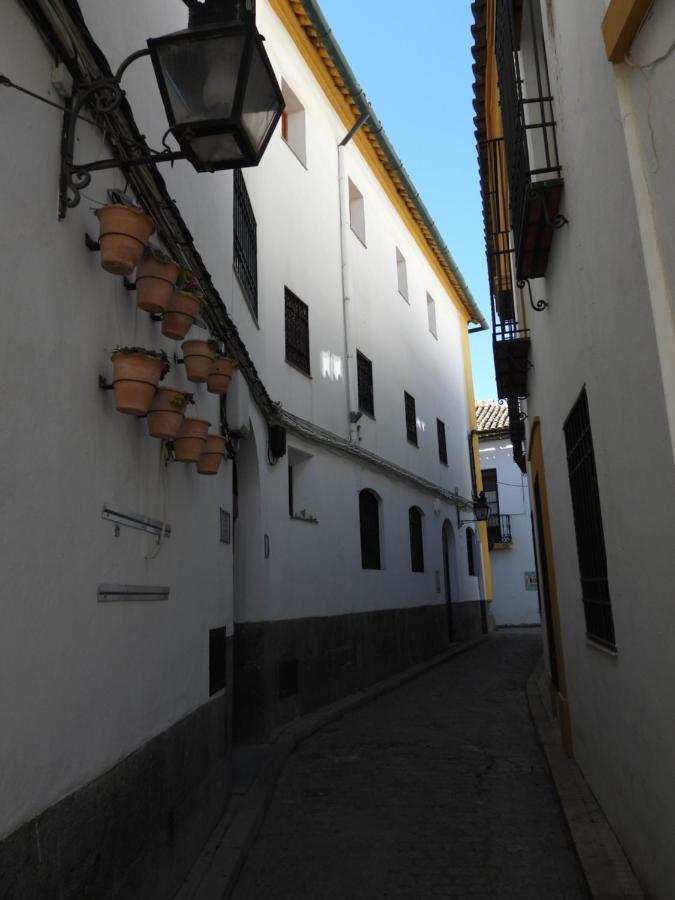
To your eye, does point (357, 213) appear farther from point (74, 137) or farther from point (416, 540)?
point (74, 137)

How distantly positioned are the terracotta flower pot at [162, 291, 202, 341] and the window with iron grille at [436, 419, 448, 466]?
13425 millimetres

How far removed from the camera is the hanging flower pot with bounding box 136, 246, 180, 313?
3473 millimetres

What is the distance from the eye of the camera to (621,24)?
2785 millimetres

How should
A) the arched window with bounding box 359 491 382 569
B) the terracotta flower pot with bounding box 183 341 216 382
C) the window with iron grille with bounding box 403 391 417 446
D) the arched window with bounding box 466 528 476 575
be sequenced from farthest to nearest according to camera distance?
the arched window with bounding box 466 528 476 575, the window with iron grille with bounding box 403 391 417 446, the arched window with bounding box 359 491 382 569, the terracotta flower pot with bounding box 183 341 216 382

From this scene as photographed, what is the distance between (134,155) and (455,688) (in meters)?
9.11

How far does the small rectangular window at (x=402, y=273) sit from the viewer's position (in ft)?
50.3

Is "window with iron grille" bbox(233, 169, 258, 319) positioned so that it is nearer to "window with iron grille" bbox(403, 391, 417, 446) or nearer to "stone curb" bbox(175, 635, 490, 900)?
"stone curb" bbox(175, 635, 490, 900)

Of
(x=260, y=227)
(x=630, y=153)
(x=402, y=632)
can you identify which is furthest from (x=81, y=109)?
(x=402, y=632)

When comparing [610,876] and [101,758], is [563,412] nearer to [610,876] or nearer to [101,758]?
[610,876]

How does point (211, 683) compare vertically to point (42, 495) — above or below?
below

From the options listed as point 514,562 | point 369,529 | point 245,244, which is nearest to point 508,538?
point 514,562

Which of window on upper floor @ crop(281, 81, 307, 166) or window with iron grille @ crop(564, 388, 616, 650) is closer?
window with iron grille @ crop(564, 388, 616, 650)

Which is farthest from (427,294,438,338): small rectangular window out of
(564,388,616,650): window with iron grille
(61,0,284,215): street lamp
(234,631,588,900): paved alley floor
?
(61,0,284,215): street lamp

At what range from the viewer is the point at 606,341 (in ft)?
12.3
